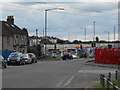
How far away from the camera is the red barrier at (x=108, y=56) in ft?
112

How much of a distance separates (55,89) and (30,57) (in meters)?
28.5

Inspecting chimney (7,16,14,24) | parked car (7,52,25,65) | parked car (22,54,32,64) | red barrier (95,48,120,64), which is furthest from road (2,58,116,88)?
chimney (7,16,14,24)

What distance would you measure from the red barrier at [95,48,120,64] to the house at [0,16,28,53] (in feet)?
89.4

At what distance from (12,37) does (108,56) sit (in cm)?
3152

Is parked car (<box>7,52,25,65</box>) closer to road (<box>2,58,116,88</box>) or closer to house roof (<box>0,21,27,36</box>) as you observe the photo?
road (<box>2,58,116,88</box>)

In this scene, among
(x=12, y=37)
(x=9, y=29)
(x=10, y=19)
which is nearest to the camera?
(x=12, y=37)

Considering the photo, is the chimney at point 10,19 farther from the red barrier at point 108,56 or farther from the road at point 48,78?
the road at point 48,78

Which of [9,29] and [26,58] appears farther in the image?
[9,29]

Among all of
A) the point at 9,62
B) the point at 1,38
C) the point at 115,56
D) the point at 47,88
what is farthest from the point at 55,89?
the point at 1,38

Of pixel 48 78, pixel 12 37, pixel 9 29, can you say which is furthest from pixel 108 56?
A: pixel 9 29

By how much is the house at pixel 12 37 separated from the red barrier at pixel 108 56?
27254 mm

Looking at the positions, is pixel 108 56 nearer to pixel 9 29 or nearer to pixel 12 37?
pixel 12 37

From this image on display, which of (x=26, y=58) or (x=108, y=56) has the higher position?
(x=108, y=56)

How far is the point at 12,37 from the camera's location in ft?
208
